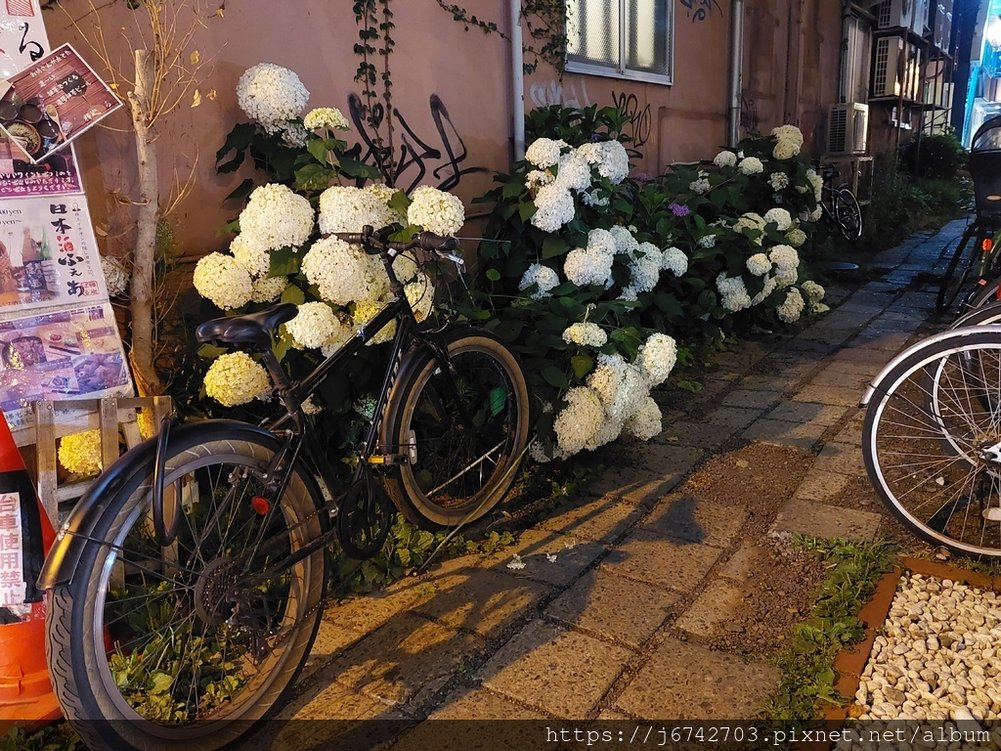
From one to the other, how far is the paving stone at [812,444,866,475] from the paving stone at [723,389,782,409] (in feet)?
2.78

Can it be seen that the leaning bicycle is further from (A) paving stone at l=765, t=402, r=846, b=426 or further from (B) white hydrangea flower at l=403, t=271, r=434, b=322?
(A) paving stone at l=765, t=402, r=846, b=426

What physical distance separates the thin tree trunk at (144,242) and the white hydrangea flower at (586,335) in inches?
78.3

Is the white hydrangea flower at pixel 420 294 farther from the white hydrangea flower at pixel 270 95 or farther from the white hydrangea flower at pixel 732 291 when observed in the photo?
the white hydrangea flower at pixel 732 291

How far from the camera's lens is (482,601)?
9.90 ft

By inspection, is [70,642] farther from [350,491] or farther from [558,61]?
[558,61]

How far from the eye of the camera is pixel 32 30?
104 inches

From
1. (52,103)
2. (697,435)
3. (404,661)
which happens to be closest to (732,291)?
(697,435)

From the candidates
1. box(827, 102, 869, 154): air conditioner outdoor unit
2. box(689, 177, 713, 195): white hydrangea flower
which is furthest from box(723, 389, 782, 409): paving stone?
box(827, 102, 869, 154): air conditioner outdoor unit

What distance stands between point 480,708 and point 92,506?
1.35 m

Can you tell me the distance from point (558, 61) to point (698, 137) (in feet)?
9.82

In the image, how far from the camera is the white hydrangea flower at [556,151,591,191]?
445cm

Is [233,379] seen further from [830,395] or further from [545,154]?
[830,395]

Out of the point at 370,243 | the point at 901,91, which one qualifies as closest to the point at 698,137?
the point at 370,243

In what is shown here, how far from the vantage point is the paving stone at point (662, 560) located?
314 cm
